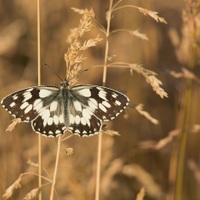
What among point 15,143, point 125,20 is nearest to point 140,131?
point 125,20

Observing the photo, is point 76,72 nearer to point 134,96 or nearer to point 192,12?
point 192,12

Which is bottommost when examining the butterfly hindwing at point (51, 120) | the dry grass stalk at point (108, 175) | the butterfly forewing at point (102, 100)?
the dry grass stalk at point (108, 175)

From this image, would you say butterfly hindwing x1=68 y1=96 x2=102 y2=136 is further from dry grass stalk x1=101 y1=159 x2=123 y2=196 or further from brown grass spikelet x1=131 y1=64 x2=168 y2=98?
dry grass stalk x1=101 y1=159 x2=123 y2=196

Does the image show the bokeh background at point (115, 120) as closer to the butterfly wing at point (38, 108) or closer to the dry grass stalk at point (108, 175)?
the dry grass stalk at point (108, 175)

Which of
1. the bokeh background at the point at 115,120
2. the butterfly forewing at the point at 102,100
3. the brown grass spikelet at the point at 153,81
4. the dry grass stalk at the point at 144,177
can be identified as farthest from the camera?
the dry grass stalk at the point at 144,177

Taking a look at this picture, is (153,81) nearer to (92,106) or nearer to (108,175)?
(92,106)

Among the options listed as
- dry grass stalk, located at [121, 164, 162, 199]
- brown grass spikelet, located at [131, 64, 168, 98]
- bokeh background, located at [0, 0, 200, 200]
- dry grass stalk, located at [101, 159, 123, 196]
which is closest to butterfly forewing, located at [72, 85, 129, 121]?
brown grass spikelet, located at [131, 64, 168, 98]

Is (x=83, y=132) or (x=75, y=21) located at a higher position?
(x=75, y=21)

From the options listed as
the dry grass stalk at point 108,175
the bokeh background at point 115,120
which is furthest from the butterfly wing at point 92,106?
the dry grass stalk at point 108,175

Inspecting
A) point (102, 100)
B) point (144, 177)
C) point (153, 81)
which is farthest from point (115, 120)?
point (153, 81)
